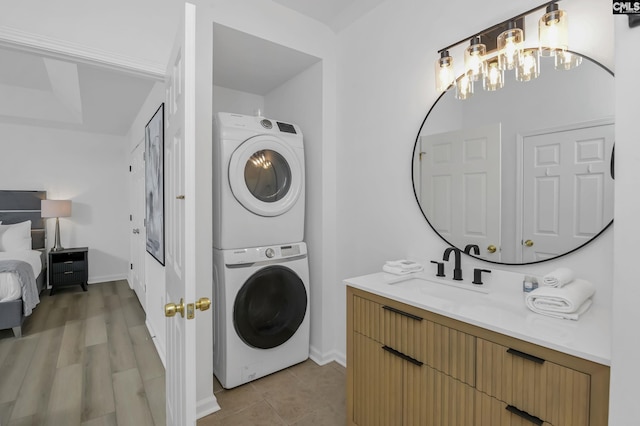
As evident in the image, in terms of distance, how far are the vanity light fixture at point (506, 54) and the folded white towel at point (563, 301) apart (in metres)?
0.92

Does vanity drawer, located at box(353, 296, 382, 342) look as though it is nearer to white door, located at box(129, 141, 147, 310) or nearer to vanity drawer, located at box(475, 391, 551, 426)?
vanity drawer, located at box(475, 391, 551, 426)

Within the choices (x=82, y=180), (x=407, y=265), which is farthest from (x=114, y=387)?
(x=82, y=180)

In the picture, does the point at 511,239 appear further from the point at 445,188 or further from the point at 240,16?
the point at 240,16

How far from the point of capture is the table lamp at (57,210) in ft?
14.9

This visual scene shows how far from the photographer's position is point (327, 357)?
101 inches

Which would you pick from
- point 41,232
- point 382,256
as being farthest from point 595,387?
point 41,232

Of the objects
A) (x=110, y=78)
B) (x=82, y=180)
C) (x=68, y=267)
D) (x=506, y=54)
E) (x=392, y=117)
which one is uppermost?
(x=110, y=78)

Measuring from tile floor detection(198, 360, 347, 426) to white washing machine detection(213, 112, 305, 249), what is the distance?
969 millimetres

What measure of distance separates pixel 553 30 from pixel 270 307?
2.20m

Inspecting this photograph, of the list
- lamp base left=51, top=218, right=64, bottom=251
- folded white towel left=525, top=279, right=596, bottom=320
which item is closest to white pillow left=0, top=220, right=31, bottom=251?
lamp base left=51, top=218, right=64, bottom=251

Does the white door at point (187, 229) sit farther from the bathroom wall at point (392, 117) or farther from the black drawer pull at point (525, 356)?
the bathroom wall at point (392, 117)

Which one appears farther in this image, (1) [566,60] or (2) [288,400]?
(2) [288,400]

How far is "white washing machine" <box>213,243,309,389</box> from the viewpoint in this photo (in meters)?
2.17

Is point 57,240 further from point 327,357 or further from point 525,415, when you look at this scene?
point 525,415
